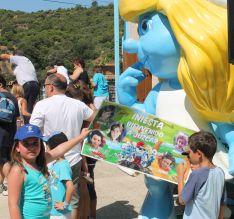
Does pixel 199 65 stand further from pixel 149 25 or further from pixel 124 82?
pixel 124 82

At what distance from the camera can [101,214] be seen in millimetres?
4840

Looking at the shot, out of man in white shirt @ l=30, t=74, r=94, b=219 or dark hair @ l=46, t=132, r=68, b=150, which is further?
man in white shirt @ l=30, t=74, r=94, b=219

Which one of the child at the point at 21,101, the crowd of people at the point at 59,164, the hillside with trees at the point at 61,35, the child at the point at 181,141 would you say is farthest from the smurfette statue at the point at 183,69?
the hillside with trees at the point at 61,35

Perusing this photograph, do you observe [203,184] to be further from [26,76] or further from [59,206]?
[26,76]

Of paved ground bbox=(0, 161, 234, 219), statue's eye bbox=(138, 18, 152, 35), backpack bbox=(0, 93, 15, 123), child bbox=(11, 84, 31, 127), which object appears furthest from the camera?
child bbox=(11, 84, 31, 127)

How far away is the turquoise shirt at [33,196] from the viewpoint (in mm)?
2543

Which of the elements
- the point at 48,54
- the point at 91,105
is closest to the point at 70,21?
the point at 48,54

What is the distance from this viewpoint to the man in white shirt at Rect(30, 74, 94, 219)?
12.5 feet

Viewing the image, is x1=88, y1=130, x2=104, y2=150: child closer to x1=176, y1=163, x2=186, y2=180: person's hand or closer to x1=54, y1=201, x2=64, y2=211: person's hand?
x1=54, y1=201, x2=64, y2=211: person's hand

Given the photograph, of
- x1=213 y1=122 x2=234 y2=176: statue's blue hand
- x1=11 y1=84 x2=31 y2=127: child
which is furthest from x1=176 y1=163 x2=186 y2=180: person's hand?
x1=11 y1=84 x2=31 y2=127: child

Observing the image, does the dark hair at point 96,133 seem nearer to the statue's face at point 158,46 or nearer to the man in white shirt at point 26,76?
the statue's face at point 158,46

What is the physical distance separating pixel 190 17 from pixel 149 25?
49 centimetres

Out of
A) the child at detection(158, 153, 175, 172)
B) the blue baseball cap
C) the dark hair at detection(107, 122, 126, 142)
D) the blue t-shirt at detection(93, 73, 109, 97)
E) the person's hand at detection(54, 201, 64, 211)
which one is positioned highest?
the blue baseball cap

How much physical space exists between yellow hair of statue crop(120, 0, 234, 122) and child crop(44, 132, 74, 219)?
1106mm
